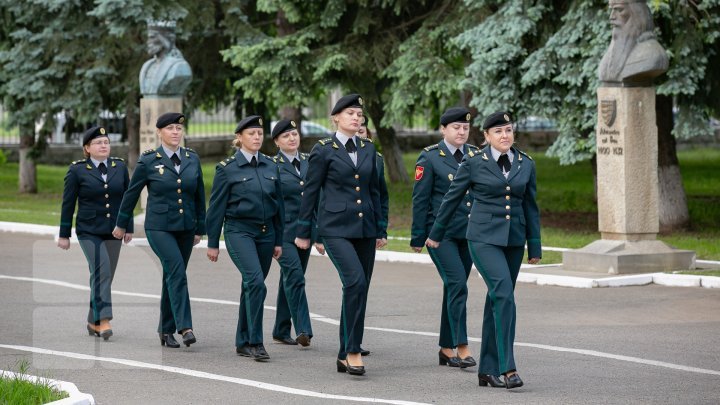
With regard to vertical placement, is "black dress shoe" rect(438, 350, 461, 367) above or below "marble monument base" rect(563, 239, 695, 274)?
below

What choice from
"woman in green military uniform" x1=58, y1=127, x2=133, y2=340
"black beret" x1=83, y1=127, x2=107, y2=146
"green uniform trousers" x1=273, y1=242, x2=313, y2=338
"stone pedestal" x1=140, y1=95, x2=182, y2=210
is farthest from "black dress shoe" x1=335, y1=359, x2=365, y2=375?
"stone pedestal" x1=140, y1=95, x2=182, y2=210

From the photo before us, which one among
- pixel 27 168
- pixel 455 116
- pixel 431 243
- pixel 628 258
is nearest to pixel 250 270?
pixel 431 243

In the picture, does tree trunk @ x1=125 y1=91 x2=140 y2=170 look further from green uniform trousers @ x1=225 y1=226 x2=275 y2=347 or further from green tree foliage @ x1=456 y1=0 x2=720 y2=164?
green uniform trousers @ x1=225 y1=226 x2=275 y2=347

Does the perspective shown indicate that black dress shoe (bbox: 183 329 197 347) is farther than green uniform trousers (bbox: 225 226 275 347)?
Yes

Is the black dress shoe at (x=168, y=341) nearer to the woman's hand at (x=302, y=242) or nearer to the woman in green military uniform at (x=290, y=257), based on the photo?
the woman in green military uniform at (x=290, y=257)

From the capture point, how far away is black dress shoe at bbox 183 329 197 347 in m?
11.9

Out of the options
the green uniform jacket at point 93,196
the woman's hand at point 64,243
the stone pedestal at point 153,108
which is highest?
the stone pedestal at point 153,108

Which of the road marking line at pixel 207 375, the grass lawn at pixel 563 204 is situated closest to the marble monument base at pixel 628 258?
the grass lawn at pixel 563 204

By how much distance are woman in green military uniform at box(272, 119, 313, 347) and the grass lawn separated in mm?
6721

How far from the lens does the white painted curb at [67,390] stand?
345 inches

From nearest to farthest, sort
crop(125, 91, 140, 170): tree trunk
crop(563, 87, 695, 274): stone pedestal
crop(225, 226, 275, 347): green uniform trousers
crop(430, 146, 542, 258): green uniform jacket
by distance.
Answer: crop(430, 146, 542, 258): green uniform jacket
crop(225, 226, 275, 347): green uniform trousers
crop(563, 87, 695, 274): stone pedestal
crop(125, 91, 140, 170): tree trunk

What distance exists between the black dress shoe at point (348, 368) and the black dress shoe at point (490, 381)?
3.04ft

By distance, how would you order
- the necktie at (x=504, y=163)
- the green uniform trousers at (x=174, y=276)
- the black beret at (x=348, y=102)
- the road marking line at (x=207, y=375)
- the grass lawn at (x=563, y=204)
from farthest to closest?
the grass lawn at (x=563, y=204) < the green uniform trousers at (x=174, y=276) < the black beret at (x=348, y=102) < the necktie at (x=504, y=163) < the road marking line at (x=207, y=375)

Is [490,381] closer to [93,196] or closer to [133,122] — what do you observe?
[93,196]
